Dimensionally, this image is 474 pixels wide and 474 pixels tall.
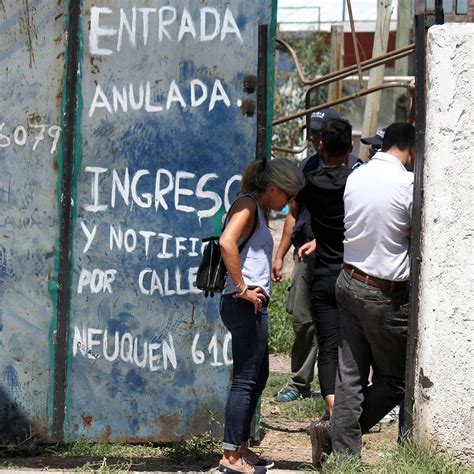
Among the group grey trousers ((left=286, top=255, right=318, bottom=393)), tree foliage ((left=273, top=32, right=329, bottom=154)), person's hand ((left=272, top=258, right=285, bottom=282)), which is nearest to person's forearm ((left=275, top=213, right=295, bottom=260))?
grey trousers ((left=286, top=255, right=318, bottom=393))

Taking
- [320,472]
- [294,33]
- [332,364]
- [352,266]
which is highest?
[294,33]

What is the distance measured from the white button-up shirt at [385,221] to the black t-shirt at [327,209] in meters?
0.82

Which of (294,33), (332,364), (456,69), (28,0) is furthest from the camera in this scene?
(294,33)

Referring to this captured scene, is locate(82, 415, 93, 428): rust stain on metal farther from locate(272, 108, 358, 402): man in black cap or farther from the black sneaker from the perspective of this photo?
locate(272, 108, 358, 402): man in black cap

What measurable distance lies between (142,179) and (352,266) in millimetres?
Answer: 1306

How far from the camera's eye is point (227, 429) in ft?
18.5

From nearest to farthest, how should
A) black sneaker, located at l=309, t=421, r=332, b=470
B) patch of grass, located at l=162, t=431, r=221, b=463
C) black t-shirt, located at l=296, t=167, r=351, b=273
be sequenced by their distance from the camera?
black sneaker, located at l=309, t=421, r=332, b=470
patch of grass, located at l=162, t=431, r=221, b=463
black t-shirt, located at l=296, t=167, r=351, b=273

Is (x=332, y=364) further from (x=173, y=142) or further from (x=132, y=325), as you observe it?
(x=173, y=142)

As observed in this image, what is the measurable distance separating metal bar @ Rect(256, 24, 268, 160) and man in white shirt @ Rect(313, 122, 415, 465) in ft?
2.20

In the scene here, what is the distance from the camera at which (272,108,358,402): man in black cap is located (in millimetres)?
7117

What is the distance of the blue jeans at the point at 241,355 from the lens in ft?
18.2

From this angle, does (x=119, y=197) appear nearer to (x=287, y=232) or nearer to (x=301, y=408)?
(x=287, y=232)

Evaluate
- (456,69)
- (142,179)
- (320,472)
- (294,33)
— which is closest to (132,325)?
(142,179)

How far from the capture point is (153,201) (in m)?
6.11
